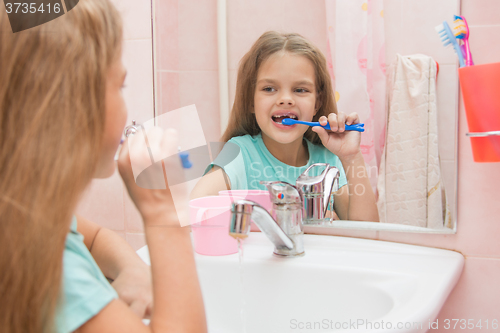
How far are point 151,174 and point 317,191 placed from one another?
0.39m

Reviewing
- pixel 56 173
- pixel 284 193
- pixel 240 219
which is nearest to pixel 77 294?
pixel 56 173

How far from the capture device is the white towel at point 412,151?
0.69 meters

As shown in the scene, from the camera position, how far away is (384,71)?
72 centimetres

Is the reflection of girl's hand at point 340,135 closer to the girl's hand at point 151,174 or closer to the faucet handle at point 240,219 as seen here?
the faucet handle at point 240,219

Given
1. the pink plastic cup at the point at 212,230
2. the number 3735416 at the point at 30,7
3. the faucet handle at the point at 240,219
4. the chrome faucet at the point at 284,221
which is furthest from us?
the pink plastic cup at the point at 212,230

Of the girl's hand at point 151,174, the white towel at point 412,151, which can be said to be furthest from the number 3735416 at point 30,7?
the white towel at point 412,151

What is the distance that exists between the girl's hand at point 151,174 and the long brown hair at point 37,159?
0.06 m

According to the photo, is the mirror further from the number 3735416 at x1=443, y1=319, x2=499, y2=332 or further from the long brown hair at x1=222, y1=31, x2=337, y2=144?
the number 3735416 at x1=443, y1=319, x2=499, y2=332

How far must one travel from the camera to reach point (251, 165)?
0.80 m

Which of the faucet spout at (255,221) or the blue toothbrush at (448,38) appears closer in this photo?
the faucet spout at (255,221)

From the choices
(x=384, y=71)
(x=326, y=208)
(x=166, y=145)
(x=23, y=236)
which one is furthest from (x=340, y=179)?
(x=23, y=236)

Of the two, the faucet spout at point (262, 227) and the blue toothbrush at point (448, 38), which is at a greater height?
the blue toothbrush at point (448, 38)

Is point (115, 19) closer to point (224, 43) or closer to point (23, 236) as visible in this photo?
point (23, 236)

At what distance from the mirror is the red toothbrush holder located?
0.06m
